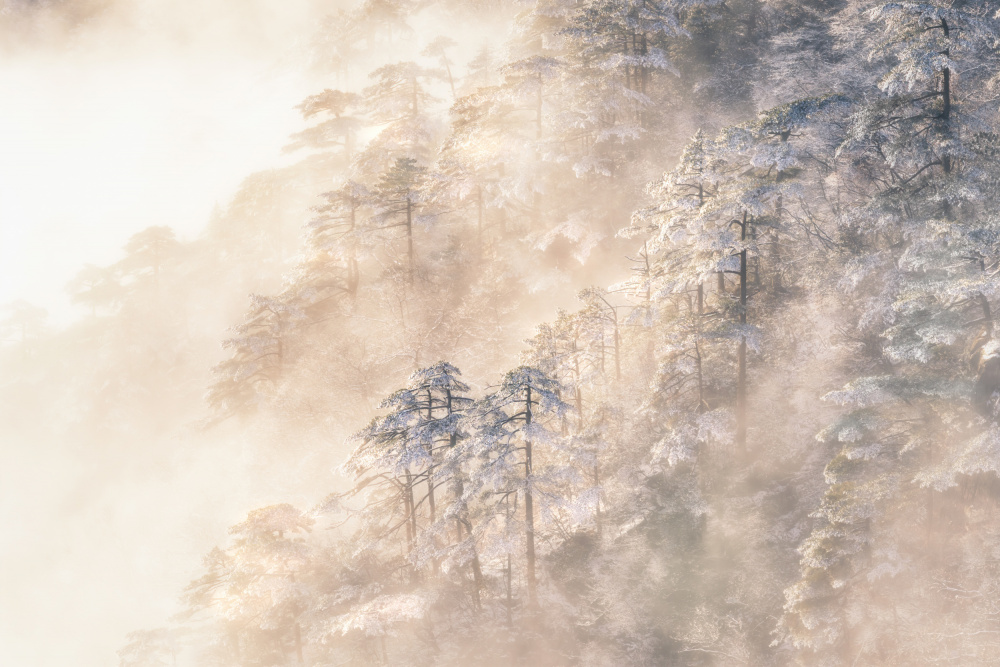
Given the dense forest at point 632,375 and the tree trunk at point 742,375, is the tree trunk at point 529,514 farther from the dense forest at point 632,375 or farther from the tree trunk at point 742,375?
the tree trunk at point 742,375

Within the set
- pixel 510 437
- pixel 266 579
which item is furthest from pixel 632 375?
pixel 266 579

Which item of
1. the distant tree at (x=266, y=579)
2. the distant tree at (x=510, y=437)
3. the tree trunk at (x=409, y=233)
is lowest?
the distant tree at (x=266, y=579)

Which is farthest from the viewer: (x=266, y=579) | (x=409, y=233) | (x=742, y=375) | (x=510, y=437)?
(x=409, y=233)

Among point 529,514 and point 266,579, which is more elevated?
point 529,514

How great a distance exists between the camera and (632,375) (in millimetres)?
24219

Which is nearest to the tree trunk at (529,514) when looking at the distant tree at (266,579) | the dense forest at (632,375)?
the dense forest at (632,375)

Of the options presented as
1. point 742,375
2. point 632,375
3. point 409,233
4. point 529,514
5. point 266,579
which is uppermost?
point 409,233

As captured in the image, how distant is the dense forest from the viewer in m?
14.6

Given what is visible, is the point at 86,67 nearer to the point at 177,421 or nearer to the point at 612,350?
the point at 177,421

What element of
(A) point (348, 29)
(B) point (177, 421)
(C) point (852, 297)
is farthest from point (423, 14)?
(C) point (852, 297)

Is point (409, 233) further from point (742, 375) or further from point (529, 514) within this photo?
point (742, 375)

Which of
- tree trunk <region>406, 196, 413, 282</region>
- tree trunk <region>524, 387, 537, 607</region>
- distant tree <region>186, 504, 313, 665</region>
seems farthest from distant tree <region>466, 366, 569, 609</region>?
tree trunk <region>406, 196, 413, 282</region>

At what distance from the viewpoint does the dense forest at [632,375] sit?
14.6 meters

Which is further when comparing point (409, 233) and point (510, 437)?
point (409, 233)
